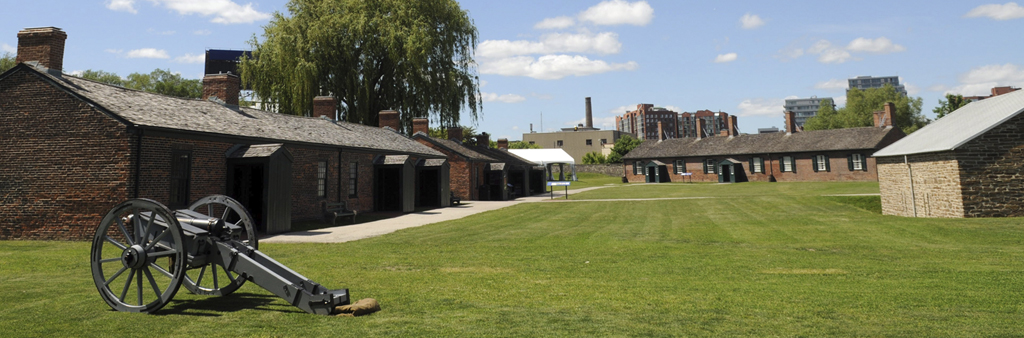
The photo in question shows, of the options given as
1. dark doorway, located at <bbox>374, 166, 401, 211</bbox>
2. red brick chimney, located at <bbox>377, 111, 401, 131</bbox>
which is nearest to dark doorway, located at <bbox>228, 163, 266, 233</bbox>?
dark doorway, located at <bbox>374, 166, 401, 211</bbox>

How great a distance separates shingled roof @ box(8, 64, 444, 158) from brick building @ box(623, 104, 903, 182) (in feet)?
122

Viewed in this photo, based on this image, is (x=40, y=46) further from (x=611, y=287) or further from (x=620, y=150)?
(x=620, y=150)

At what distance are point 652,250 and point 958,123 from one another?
1539cm

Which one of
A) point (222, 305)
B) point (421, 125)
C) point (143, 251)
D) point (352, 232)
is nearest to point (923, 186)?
point (352, 232)

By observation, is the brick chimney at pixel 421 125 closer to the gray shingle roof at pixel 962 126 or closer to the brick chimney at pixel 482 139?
the brick chimney at pixel 482 139

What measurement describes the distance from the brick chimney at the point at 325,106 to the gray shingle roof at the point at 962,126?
24225 mm

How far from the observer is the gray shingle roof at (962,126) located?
50.0 feet

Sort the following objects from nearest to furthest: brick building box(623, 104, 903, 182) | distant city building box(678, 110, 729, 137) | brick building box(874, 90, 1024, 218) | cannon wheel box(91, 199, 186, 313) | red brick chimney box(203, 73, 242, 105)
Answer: cannon wheel box(91, 199, 186, 313), brick building box(874, 90, 1024, 218), red brick chimney box(203, 73, 242, 105), brick building box(623, 104, 903, 182), distant city building box(678, 110, 729, 137)

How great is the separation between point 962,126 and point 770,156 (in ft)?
110

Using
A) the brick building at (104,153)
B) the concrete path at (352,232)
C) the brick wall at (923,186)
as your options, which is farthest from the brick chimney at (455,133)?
the brick wall at (923,186)

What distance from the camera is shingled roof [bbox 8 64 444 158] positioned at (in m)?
13.5

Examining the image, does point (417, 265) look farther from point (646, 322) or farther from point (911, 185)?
point (911, 185)

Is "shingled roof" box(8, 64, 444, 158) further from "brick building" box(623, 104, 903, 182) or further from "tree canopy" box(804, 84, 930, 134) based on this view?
"tree canopy" box(804, 84, 930, 134)

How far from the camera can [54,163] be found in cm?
1332
